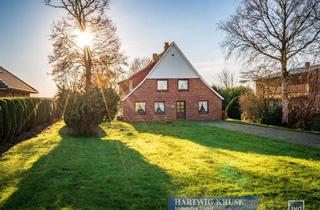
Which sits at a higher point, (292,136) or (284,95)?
(284,95)

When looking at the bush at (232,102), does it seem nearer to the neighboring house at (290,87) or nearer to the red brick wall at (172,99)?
the red brick wall at (172,99)

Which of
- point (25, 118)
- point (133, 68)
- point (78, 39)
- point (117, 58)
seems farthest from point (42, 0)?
point (133, 68)

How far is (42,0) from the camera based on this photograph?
27625 mm

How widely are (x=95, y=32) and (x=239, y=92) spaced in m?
18.7

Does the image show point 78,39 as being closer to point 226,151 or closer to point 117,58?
point 117,58

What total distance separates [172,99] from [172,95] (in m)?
0.44

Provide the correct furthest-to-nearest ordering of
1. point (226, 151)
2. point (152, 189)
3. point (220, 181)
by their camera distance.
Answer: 1. point (226, 151)
2. point (220, 181)
3. point (152, 189)

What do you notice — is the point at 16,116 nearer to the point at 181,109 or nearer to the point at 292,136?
the point at 292,136

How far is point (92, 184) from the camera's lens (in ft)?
26.0

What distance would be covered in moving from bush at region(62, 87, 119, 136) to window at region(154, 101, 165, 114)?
593 inches

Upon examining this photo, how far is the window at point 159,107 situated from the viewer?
34719 mm

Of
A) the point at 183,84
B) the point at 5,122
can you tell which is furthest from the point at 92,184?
the point at 183,84

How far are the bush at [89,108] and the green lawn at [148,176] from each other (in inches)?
200

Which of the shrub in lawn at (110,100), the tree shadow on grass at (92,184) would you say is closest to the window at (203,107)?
the shrub in lawn at (110,100)
